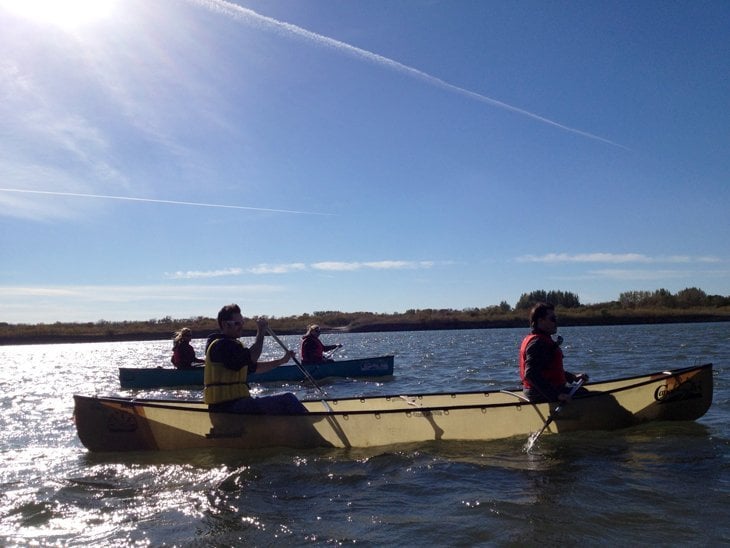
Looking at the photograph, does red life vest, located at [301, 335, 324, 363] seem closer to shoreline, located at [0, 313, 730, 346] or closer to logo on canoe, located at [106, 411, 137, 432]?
logo on canoe, located at [106, 411, 137, 432]

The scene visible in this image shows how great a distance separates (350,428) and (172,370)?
10.5m

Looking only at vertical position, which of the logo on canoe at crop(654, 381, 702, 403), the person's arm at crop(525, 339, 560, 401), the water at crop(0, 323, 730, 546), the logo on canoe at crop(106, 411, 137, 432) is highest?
the person's arm at crop(525, 339, 560, 401)

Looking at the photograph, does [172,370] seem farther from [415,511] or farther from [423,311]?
[423,311]

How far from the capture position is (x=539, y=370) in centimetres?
795

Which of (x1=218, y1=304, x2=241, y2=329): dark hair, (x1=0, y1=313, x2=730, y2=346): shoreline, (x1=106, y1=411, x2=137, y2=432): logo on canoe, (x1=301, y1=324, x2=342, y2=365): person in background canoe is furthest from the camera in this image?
(x1=0, y1=313, x2=730, y2=346): shoreline

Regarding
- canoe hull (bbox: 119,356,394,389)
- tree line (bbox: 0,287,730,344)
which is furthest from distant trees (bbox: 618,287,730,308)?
canoe hull (bbox: 119,356,394,389)

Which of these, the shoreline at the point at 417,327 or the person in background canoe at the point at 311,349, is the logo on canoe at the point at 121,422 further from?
the shoreline at the point at 417,327

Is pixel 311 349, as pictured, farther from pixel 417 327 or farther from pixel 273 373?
pixel 417 327

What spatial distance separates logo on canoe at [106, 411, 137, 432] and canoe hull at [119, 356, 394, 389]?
27.7 feet

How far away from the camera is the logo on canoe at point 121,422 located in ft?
27.2

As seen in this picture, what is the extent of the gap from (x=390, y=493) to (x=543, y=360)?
115 inches

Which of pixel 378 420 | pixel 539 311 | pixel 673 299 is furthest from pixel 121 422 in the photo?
pixel 673 299

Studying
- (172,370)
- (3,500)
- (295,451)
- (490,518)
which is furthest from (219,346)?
(172,370)

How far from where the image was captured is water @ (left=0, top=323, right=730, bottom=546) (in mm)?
4996
